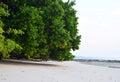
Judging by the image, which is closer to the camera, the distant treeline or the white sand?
the white sand

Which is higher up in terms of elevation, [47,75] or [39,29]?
[39,29]

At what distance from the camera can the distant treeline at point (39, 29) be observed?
34594mm

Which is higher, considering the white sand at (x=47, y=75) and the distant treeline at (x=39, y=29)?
the distant treeline at (x=39, y=29)

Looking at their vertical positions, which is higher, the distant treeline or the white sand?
the distant treeline

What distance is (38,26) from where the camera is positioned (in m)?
36.8

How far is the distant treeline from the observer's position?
34594 mm

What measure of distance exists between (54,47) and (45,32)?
231 centimetres

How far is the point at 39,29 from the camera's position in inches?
1467

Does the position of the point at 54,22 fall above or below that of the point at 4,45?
above

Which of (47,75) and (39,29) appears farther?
(39,29)

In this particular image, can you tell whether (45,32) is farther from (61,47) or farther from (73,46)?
(73,46)

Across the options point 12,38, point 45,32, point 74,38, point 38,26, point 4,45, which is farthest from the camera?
point 74,38

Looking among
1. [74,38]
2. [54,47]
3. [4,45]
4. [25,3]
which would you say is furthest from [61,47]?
[4,45]

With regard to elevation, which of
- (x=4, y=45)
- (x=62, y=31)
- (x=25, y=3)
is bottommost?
(x=4, y=45)
